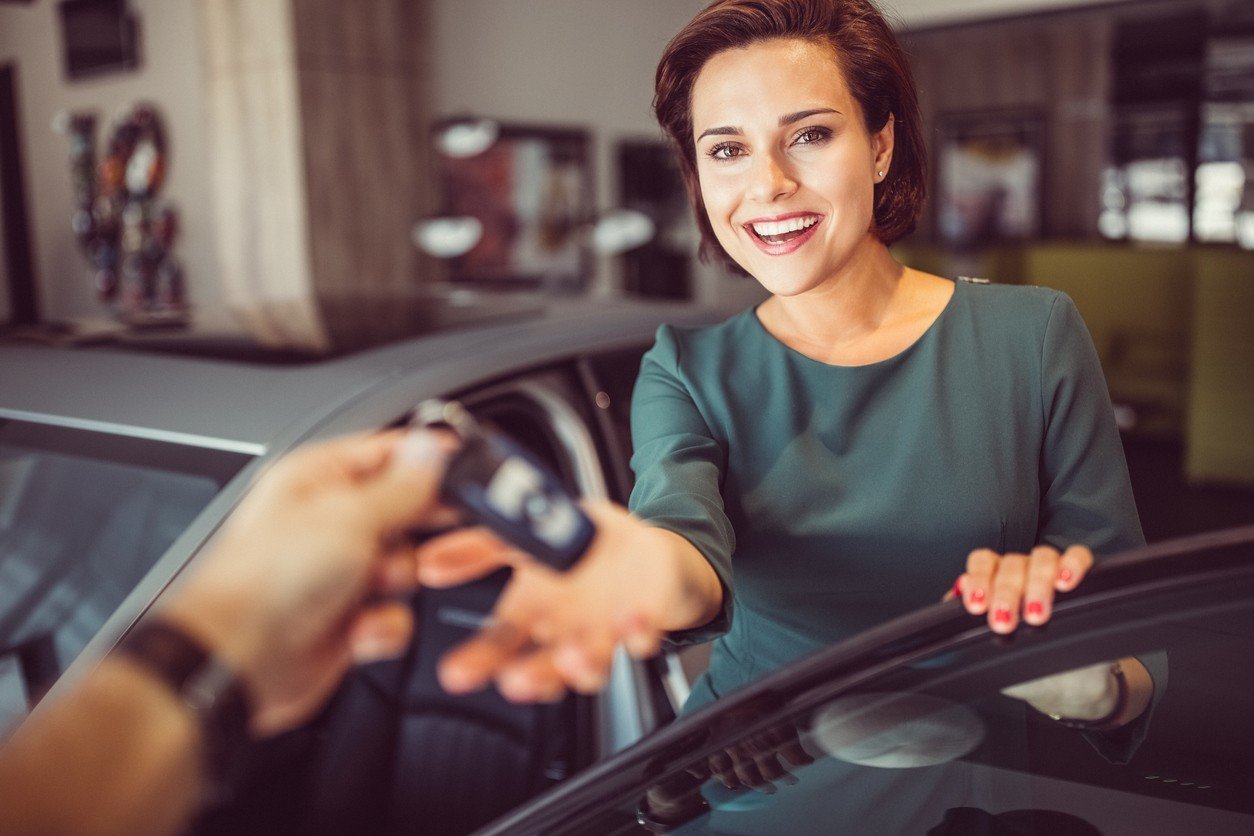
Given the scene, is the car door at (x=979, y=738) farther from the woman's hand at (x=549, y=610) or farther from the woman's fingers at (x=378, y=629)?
the woman's fingers at (x=378, y=629)

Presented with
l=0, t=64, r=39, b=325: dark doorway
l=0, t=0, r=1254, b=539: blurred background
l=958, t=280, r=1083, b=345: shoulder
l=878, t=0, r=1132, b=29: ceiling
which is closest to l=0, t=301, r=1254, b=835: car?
l=958, t=280, r=1083, b=345: shoulder

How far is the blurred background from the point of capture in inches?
194

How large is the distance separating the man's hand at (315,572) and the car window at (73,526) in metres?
0.82

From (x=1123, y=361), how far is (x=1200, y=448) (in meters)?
1.11

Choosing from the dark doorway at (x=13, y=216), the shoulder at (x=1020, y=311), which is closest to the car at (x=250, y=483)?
the shoulder at (x=1020, y=311)

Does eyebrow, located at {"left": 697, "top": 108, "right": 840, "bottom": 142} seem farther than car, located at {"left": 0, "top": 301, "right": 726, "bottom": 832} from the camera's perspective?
No

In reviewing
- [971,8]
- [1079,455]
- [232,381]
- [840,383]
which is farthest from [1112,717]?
[971,8]

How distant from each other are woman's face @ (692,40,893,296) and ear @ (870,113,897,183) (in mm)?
37

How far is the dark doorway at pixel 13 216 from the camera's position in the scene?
6.62 m

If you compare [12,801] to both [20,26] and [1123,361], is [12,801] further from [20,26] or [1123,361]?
Answer: [20,26]

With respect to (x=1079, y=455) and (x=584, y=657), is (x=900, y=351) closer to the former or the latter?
(x=1079, y=455)

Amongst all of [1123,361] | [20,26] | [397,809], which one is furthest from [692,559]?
[20,26]

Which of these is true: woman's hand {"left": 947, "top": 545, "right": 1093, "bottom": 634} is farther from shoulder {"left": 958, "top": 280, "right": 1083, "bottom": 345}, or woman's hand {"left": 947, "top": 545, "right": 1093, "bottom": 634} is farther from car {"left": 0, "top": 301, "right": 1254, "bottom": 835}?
shoulder {"left": 958, "top": 280, "right": 1083, "bottom": 345}

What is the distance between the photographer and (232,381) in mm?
1421
